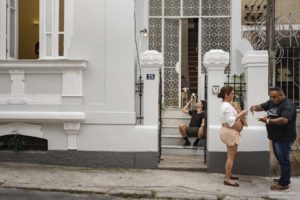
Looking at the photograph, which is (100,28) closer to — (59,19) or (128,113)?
(59,19)

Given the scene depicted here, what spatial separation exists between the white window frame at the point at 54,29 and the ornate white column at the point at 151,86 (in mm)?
1662

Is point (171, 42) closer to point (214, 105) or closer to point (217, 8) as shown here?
point (217, 8)

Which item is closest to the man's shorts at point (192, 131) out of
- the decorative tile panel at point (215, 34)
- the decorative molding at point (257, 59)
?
the decorative molding at point (257, 59)

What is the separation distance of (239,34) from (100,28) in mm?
4731

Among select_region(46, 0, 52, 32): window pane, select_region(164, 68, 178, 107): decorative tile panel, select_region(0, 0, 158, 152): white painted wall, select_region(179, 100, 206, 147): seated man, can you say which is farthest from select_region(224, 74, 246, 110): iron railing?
select_region(46, 0, 52, 32): window pane

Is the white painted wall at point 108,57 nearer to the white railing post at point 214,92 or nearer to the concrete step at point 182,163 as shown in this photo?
the concrete step at point 182,163

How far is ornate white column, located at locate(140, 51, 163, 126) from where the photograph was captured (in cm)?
875

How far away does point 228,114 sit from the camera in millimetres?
7492

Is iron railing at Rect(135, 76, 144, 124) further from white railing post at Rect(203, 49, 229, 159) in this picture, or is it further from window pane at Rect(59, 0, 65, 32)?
window pane at Rect(59, 0, 65, 32)

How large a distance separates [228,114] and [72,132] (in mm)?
3226

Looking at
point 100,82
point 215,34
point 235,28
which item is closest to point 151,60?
point 100,82

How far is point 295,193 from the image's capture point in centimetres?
749

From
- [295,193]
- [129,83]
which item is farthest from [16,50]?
[295,193]

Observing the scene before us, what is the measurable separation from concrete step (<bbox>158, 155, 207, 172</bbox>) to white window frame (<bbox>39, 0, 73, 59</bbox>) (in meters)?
3.02
